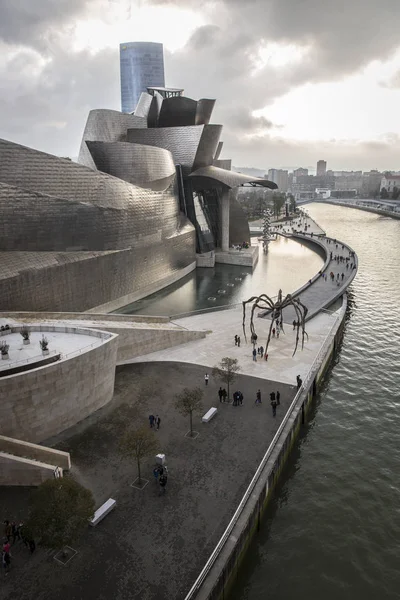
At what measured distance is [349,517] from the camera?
1427 centimetres

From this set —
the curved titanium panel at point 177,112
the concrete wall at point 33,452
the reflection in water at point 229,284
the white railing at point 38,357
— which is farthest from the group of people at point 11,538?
the curved titanium panel at point 177,112

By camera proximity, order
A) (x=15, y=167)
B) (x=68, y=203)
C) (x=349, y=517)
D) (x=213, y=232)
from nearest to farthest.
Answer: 1. (x=349, y=517)
2. (x=15, y=167)
3. (x=68, y=203)
4. (x=213, y=232)

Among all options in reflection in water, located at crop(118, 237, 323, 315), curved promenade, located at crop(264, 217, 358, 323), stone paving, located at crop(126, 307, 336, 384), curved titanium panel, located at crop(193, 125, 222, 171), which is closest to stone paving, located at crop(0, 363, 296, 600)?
stone paving, located at crop(126, 307, 336, 384)

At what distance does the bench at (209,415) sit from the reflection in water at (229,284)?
16517 mm

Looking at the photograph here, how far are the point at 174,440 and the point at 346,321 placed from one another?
22.0m

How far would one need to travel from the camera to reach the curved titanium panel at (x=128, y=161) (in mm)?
38344

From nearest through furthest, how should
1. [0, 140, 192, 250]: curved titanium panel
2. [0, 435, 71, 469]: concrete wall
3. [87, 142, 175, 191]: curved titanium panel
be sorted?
[0, 435, 71, 469]: concrete wall, [0, 140, 192, 250]: curved titanium panel, [87, 142, 175, 191]: curved titanium panel

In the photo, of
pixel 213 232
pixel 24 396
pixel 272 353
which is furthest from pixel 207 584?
pixel 213 232

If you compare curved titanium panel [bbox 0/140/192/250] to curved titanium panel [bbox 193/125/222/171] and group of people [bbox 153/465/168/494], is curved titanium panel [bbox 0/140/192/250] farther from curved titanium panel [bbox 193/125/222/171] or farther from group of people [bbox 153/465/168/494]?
group of people [bbox 153/465/168/494]

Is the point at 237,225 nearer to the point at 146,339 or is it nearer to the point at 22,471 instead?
the point at 146,339

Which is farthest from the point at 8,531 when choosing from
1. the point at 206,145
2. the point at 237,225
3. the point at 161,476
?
the point at 237,225

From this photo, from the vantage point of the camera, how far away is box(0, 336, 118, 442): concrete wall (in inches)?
599

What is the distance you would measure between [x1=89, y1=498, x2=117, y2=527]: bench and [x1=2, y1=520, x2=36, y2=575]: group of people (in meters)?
1.72

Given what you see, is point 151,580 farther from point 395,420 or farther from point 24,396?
point 395,420
